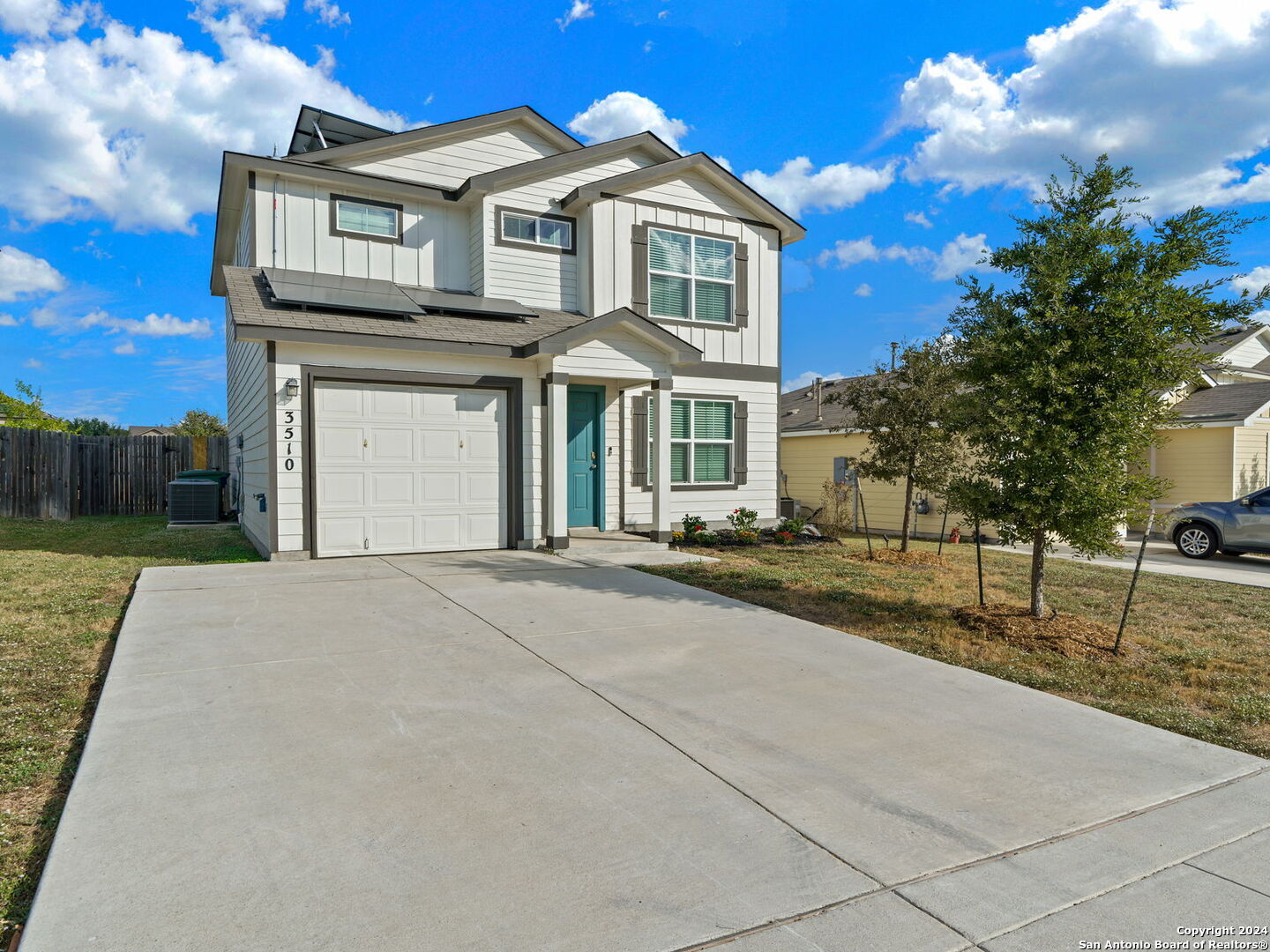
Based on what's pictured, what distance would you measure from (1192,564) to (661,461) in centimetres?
873

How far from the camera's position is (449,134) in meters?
12.2

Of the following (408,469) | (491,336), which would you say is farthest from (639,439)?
(408,469)

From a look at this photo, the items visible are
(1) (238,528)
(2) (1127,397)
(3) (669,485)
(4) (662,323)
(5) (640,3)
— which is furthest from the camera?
(1) (238,528)

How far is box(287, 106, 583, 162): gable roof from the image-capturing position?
11.3 metres

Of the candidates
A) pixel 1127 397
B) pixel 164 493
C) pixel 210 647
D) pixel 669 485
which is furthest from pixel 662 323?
pixel 164 493

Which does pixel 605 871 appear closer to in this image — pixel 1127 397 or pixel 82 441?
pixel 1127 397

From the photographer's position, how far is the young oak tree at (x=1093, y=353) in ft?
19.0

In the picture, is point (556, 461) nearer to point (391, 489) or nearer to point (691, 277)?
point (391, 489)

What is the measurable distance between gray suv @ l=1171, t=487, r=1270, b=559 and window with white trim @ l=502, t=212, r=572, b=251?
1132cm

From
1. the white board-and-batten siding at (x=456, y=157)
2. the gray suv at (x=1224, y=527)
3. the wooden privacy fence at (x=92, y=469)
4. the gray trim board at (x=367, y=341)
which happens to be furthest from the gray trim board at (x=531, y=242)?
the gray suv at (x=1224, y=527)

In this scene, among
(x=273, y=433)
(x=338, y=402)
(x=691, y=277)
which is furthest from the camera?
(x=691, y=277)

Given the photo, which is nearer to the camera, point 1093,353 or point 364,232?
point 1093,353

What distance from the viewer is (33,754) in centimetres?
348

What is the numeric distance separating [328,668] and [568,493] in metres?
7.18
